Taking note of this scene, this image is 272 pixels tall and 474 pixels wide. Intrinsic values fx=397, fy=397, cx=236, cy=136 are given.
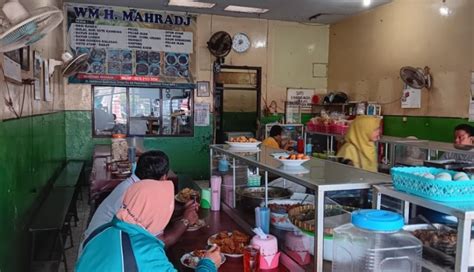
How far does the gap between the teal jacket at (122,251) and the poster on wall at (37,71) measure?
317 cm

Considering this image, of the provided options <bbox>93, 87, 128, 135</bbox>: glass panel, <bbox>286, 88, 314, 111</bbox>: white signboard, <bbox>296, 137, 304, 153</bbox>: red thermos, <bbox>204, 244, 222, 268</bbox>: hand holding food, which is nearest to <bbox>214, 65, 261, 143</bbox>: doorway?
<bbox>286, 88, 314, 111</bbox>: white signboard

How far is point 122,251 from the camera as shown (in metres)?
1.34

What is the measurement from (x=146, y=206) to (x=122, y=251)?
0.20 m

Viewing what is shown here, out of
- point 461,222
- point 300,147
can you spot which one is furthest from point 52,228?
point 300,147

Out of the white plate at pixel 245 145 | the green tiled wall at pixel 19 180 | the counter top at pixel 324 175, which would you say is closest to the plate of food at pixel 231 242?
the counter top at pixel 324 175

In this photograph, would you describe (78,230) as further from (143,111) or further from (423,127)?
(423,127)

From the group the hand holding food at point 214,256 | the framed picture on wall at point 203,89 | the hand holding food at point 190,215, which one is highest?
the framed picture on wall at point 203,89

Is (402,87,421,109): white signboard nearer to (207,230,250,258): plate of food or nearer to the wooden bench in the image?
(207,230,250,258): plate of food

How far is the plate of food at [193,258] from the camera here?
1.82 metres

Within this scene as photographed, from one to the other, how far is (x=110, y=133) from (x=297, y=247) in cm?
619

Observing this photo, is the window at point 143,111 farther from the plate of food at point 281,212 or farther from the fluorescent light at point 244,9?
the plate of food at point 281,212

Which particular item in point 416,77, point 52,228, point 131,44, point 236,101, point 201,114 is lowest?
point 52,228

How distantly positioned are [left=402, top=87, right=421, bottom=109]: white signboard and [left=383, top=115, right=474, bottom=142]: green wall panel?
0.18 metres

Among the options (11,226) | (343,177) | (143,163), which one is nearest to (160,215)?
(143,163)
